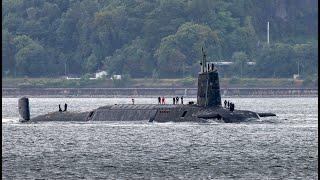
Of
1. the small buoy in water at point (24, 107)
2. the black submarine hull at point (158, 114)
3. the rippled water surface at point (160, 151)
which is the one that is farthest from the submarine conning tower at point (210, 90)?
the small buoy in water at point (24, 107)

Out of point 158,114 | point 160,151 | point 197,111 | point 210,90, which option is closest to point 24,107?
point 158,114

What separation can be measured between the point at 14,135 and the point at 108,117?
12.9 m

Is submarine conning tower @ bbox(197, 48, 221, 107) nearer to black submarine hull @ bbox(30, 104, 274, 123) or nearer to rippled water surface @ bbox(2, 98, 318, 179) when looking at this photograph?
black submarine hull @ bbox(30, 104, 274, 123)

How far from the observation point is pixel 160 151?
234 feet

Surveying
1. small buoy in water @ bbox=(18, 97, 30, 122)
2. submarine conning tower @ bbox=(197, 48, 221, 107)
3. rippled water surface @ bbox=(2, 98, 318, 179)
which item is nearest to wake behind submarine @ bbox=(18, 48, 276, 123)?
submarine conning tower @ bbox=(197, 48, 221, 107)

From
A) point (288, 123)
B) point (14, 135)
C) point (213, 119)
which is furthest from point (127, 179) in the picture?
point (288, 123)

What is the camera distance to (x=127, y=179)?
5778 cm

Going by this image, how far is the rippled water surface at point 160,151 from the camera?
197 feet

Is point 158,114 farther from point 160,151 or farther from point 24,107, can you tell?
point 160,151

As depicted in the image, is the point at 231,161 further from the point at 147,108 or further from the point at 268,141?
the point at 147,108

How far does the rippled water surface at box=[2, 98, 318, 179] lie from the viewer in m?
60.1

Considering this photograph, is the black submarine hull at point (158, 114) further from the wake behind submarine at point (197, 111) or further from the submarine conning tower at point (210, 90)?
the submarine conning tower at point (210, 90)

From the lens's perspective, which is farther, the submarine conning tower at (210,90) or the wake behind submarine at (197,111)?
the submarine conning tower at (210,90)

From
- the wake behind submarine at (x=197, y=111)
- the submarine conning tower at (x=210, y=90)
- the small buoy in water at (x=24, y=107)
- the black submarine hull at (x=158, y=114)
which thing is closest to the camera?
the black submarine hull at (x=158, y=114)
